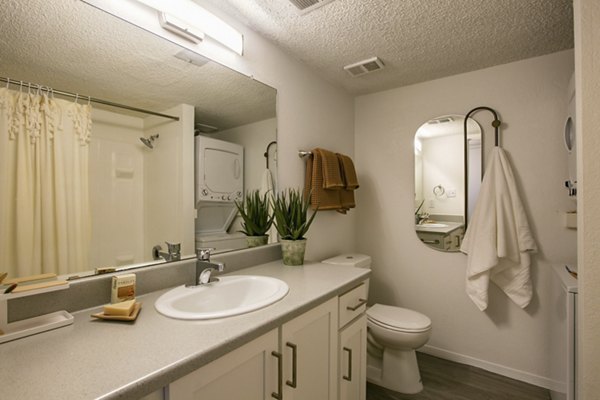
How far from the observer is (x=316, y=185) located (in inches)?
77.9

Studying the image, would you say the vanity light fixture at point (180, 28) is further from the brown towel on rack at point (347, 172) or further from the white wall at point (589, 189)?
the white wall at point (589, 189)

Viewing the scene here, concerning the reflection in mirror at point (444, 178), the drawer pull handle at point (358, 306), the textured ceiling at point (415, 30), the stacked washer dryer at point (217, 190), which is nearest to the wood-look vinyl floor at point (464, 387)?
the drawer pull handle at point (358, 306)

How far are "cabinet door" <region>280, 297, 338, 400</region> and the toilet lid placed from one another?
2.29ft

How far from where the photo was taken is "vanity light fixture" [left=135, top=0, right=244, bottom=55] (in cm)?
120

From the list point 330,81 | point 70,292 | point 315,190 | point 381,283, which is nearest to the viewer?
point 70,292

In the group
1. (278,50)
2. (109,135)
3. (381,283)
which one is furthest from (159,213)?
(381,283)

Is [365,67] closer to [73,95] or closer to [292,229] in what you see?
[292,229]

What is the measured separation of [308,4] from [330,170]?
100 cm

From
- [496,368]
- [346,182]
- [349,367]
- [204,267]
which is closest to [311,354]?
[349,367]

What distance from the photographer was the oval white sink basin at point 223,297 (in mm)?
922

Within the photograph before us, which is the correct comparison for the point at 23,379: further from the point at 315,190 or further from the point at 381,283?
the point at 381,283

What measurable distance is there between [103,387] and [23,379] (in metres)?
0.19

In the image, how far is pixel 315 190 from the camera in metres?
1.98

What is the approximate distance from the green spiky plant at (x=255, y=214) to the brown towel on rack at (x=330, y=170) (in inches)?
19.4
